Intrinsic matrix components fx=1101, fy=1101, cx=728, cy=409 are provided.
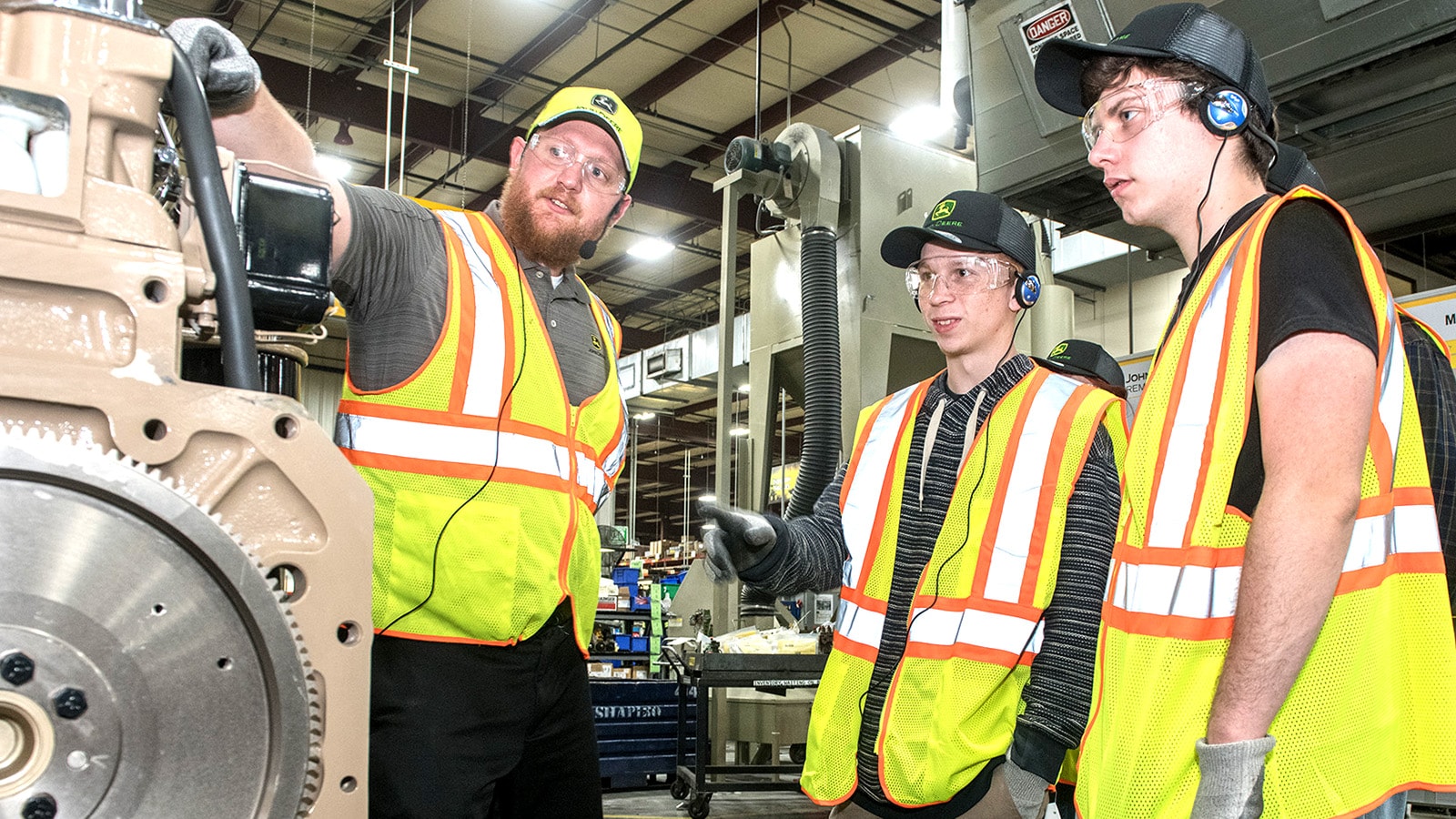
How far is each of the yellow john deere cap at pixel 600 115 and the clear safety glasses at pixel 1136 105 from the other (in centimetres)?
84

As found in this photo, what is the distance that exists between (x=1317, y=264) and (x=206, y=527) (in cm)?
114

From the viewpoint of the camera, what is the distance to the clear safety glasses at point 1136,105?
148cm

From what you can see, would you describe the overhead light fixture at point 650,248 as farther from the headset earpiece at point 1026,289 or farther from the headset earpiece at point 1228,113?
the headset earpiece at point 1228,113

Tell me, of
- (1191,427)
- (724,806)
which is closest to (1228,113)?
(1191,427)

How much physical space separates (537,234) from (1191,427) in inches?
45.6

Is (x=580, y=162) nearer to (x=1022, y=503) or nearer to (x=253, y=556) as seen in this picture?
(x=1022, y=503)

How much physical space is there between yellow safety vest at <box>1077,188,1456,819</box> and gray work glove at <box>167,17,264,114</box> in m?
1.12

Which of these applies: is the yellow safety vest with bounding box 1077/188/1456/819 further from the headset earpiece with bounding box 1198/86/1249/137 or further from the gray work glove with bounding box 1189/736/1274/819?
the headset earpiece with bounding box 1198/86/1249/137

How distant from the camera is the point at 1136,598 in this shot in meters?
1.33

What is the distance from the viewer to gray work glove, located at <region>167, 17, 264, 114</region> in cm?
114

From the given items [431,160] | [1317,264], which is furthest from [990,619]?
[431,160]

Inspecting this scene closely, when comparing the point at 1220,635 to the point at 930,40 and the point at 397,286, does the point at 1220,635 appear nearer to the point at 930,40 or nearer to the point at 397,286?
the point at 397,286

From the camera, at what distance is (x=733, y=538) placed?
1.97 metres

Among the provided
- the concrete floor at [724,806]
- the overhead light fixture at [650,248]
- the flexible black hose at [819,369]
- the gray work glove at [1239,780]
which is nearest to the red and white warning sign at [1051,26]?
the flexible black hose at [819,369]
